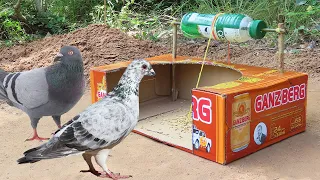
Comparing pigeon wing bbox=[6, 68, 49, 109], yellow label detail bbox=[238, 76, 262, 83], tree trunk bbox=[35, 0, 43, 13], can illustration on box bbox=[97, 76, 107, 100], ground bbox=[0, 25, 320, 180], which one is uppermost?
tree trunk bbox=[35, 0, 43, 13]

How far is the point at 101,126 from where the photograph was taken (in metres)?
1.12

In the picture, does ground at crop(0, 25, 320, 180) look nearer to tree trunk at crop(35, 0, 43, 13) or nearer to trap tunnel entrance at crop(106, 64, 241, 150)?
trap tunnel entrance at crop(106, 64, 241, 150)

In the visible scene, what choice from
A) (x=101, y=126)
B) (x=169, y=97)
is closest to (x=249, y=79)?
(x=169, y=97)

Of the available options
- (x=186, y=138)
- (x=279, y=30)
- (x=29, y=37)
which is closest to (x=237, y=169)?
(x=186, y=138)

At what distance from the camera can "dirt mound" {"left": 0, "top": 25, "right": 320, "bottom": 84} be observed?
4.93m

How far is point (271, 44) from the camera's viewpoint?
5527 mm

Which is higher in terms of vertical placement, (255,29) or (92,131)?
(255,29)

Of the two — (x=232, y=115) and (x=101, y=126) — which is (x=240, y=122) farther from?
(x=101, y=126)

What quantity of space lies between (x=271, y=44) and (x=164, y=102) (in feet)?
7.12

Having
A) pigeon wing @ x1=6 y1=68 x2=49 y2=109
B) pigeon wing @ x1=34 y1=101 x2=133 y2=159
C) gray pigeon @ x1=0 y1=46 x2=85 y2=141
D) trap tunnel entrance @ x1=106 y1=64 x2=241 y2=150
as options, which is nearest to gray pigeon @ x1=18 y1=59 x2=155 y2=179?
pigeon wing @ x1=34 y1=101 x2=133 y2=159

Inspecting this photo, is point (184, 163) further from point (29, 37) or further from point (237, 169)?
point (29, 37)

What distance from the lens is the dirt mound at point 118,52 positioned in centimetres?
493

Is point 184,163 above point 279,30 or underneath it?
underneath

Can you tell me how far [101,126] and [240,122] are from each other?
1543mm
